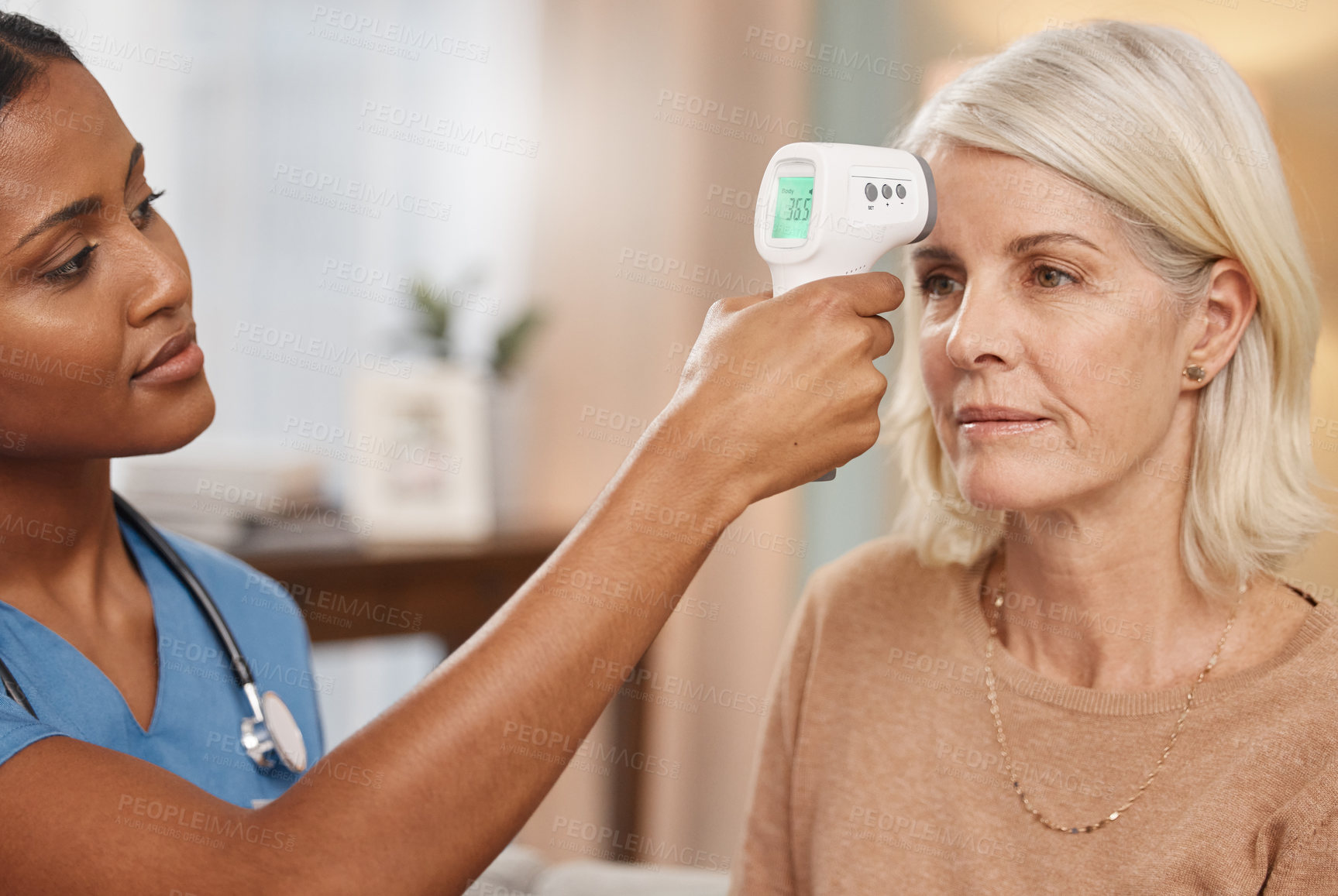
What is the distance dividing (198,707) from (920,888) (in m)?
0.84

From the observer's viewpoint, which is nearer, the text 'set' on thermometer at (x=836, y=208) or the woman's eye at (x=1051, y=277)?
the text 'set' on thermometer at (x=836, y=208)

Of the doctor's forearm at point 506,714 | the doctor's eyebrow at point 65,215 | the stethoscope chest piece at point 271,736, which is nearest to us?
the doctor's forearm at point 506,714

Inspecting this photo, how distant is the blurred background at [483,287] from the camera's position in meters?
2.74

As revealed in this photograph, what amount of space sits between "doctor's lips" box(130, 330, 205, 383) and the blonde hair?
874mm

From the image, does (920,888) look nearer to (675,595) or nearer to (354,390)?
(675,595)

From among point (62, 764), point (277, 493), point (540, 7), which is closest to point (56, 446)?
point (62, 764)

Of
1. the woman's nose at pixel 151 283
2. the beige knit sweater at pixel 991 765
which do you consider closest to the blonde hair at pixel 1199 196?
the beige knit sweater at pixel 991 765

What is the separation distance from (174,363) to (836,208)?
652 millimetres

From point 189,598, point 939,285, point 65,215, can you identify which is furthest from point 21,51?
point 939,285

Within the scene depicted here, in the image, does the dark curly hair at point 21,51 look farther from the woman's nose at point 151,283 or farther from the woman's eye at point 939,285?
the woman's eye at point 939,285

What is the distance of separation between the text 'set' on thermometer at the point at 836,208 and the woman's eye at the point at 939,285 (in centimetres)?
26

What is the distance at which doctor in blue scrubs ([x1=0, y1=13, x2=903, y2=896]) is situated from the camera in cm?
84

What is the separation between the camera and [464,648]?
35.5 inches

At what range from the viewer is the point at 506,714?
0.86 m
